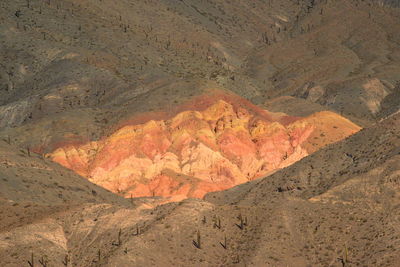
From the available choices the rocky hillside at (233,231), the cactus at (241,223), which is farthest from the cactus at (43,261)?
the cactus at (241,223)

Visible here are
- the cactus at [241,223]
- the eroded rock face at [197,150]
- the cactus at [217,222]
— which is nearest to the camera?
the cactus at [241,223]

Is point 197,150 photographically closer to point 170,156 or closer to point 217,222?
point 170,156

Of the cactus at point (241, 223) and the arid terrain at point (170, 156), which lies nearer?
the arid terrain at point (170, 156)

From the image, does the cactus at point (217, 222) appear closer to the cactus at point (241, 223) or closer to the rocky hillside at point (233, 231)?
the rocky hillside at point (233, 231)

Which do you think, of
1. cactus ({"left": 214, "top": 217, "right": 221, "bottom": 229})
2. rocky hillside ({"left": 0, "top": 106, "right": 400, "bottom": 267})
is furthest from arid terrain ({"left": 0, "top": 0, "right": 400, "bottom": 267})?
Result: cactus ({"left": 214, "top": 217, "right": 221, "bottom": 229})

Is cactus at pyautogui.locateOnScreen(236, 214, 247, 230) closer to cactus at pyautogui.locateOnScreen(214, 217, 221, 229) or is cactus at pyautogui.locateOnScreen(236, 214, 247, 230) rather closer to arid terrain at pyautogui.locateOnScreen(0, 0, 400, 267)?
arid terrain at pyautogui.locateOnScreen(0, 0, 400, 267)
